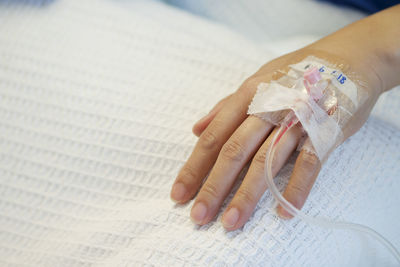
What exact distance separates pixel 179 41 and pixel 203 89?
154 mm

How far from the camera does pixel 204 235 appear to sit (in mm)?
637

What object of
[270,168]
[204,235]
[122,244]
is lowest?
[122,244]

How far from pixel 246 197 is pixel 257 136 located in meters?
0.12

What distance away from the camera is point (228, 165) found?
68 centimetres

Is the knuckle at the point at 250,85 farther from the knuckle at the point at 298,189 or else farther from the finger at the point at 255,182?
the knuckle at the point at 298,189

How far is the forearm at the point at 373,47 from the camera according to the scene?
0.75 metres

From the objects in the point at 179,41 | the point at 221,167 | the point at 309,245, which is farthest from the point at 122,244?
the point at 179,41

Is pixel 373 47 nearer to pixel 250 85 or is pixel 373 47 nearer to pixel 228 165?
pixel 250 85

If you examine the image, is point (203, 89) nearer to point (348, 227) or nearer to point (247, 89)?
point (247, 89)

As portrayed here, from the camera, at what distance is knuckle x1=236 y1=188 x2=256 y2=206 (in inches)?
25.3

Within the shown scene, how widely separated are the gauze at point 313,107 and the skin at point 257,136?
0.06ft

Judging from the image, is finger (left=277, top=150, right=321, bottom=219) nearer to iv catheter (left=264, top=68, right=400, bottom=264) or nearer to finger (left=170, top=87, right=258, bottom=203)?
iv catheter (left=264, top=68, right=400, bottom=264)

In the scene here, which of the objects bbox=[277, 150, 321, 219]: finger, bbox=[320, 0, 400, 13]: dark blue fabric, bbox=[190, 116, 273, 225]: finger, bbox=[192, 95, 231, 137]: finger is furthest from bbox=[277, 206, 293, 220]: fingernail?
bbox=[320, 0, 400, 13]: dark blue fabric

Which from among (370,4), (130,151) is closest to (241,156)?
(130,151)
